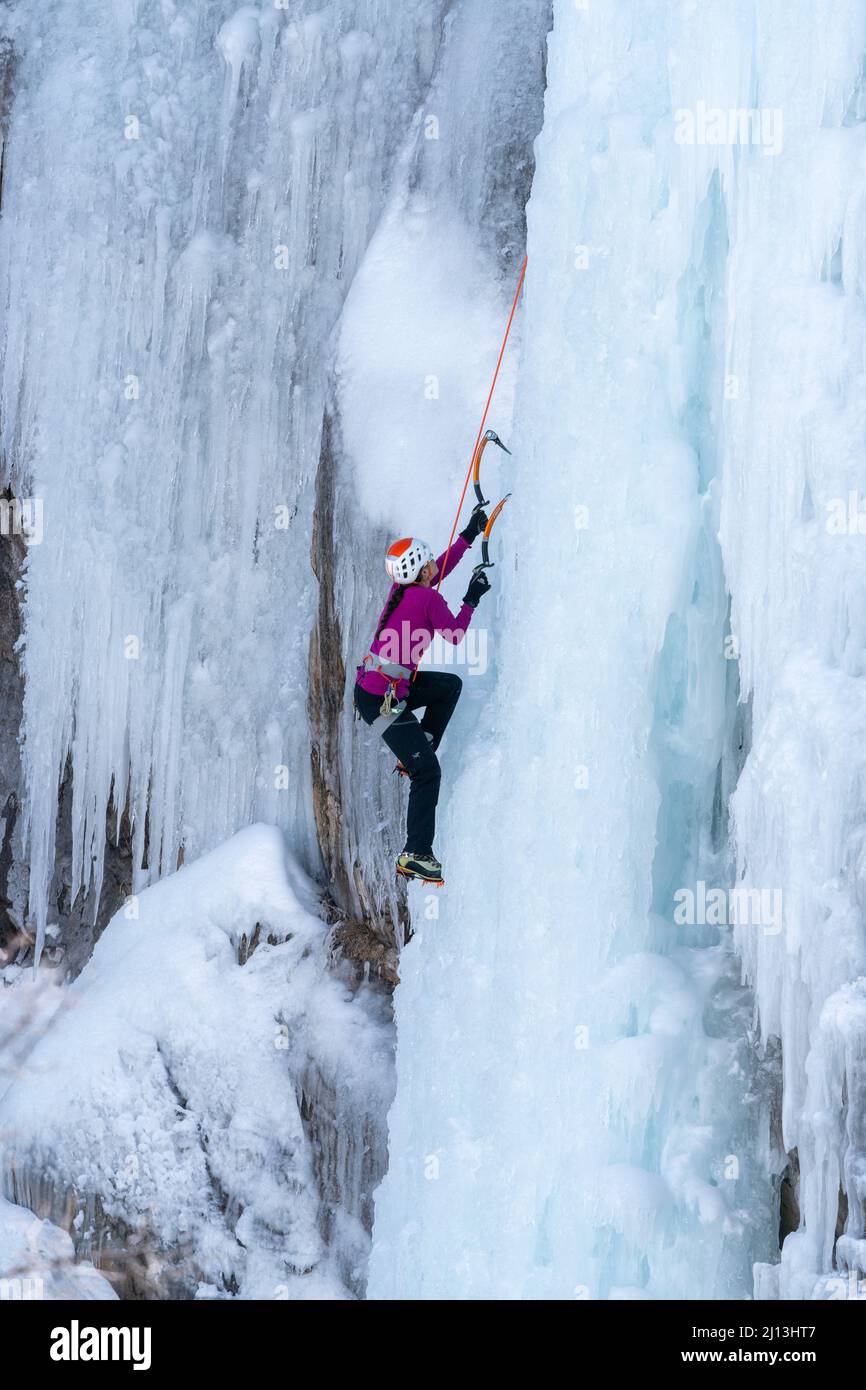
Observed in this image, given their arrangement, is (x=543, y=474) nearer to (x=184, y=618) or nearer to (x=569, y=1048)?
(x=569, y=1048)

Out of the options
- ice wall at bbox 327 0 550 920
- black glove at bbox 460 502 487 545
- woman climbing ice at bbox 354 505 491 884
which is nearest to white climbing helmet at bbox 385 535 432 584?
woman climbing ice at bbox 354 505 491 884

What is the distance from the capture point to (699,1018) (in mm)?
6383

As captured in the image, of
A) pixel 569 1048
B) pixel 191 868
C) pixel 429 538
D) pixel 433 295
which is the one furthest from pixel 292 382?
pixel 569 1048

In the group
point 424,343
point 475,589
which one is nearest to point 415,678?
point 475,589

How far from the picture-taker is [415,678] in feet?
24.1

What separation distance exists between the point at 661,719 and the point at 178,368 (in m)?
4.32

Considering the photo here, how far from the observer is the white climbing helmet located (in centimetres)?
704

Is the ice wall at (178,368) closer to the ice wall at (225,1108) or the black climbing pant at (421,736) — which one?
the ice wall at (225,1108)

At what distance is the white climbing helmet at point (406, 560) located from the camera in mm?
7043

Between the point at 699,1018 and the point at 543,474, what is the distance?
213 cm

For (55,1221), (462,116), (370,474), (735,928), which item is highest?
(462,116)

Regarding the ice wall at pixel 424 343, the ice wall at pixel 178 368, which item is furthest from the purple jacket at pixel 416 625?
the ice wall at pixel 178 368

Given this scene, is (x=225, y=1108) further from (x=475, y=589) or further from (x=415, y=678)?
(x=475, y=589)

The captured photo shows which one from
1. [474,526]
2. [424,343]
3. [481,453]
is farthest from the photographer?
[424,343]
